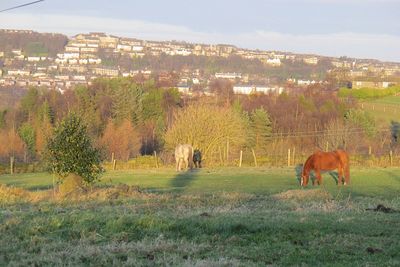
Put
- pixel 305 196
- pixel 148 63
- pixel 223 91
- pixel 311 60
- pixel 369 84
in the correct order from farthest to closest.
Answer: pixel 148 63, pixel 311 60, pixel 369 84, pixel 223 91, pixel 305 196

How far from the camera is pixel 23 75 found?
154m

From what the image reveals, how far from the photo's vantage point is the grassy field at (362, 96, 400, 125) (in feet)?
274

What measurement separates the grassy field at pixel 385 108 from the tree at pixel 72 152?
6409 centimetres

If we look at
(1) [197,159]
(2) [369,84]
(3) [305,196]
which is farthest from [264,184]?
(2) [369,84]

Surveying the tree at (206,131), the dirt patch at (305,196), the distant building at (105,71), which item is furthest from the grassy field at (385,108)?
the distant building at (105,71)

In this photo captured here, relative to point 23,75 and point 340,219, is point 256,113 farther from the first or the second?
point 23,75

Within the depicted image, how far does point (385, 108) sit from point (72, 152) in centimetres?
7581

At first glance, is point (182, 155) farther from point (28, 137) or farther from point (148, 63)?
point (148, 63)

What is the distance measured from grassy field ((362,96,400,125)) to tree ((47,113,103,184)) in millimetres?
64089

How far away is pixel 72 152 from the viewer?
20688 mm

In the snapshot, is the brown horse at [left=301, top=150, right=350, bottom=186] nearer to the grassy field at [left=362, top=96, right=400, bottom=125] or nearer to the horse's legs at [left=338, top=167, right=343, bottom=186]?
the horse's legs at [left=338, top=167, right=343, bottom=186]

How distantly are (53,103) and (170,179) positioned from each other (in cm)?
5957

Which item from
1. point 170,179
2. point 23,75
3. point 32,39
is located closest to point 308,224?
point 170,179

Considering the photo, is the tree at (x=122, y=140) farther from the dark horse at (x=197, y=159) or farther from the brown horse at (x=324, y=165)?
the brown horse at (x=324, y=165)
